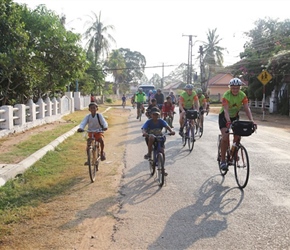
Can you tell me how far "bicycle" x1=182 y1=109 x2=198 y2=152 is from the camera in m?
10.4

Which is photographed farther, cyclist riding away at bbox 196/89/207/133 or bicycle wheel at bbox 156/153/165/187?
cyclist riding away at bbox 196/89/207/133

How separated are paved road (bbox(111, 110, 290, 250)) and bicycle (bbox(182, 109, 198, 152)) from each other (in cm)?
154

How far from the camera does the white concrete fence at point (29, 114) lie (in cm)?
1327

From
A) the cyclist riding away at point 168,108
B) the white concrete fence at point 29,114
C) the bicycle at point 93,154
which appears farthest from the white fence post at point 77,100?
the bicycle at point 93,154

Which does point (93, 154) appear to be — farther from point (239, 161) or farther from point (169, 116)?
point (169, 116)

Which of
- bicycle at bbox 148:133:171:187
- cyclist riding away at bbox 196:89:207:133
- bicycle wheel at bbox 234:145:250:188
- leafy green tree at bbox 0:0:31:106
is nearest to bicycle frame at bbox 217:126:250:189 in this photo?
bicycle wheel at bbox 234:145:250:188

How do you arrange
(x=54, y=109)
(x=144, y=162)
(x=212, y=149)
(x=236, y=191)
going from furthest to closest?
(x=54, y=109) → (x=212, y=149) → (x=144, y=162) → (x=236, y=191)

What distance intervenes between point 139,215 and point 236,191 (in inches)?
80.4

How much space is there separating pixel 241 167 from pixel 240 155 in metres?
0.22

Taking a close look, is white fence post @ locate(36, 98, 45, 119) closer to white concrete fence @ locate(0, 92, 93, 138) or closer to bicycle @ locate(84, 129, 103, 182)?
white concrete fence @ locate(0, 92, 93, 138)

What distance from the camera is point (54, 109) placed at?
21281mm

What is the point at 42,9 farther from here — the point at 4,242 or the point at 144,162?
the point at 4,242

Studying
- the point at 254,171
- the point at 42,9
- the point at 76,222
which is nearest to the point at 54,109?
the point at 42,9

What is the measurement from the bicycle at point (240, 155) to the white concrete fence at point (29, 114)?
881cm
